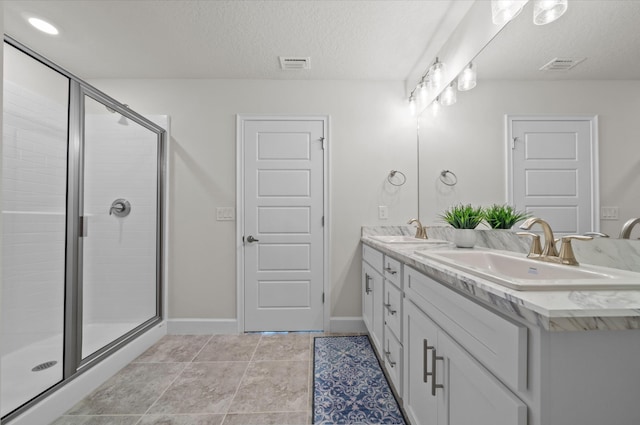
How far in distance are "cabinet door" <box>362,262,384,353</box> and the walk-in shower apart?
181 cm

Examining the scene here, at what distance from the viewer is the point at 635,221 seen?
0.92 metres

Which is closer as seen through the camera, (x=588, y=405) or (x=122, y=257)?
(x=588, y=405)

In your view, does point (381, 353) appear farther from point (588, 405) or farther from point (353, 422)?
point (588, 405)

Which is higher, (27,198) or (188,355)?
(27,198)

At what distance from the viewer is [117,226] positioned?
2328 mm

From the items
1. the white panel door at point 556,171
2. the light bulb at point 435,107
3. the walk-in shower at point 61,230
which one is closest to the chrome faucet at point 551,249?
the white panel door at point 556,171

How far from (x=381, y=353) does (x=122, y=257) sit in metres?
2.16

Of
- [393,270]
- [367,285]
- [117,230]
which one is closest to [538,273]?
[393,270]

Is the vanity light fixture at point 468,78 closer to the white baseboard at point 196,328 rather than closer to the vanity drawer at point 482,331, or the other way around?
the vanity drawer at point 482,331

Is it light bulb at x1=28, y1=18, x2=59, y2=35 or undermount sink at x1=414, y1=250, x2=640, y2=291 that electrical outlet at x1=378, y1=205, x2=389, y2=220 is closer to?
undermount sink at x1=414, y1=250, x2=640, y2=291

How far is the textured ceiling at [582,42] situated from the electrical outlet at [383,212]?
139 cm

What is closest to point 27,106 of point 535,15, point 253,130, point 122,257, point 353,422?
point 122,257

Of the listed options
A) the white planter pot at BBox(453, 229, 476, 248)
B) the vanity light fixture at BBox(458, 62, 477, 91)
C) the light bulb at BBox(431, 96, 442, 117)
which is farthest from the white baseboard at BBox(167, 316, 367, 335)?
the vanity light fixture at BBox(458, 62, 477, 91)

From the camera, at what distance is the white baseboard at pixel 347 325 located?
2.59 metres
